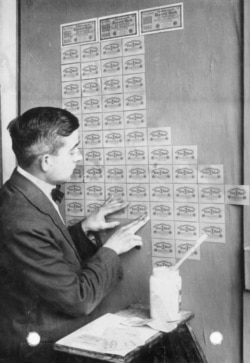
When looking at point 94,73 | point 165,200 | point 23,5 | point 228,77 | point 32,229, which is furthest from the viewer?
point 23,5

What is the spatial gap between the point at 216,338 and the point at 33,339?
70 centimetres

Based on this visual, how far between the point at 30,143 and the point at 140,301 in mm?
806

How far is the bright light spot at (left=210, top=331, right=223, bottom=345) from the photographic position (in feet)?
6.14

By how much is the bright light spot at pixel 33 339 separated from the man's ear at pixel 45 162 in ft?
1.97

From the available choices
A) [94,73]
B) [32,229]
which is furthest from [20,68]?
[32,229]

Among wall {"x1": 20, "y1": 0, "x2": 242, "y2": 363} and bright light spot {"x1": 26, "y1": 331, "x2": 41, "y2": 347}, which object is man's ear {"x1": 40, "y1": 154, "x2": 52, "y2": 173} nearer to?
wall {"x1": 20, "y1": 0, "x2": 242, "y2": 363}

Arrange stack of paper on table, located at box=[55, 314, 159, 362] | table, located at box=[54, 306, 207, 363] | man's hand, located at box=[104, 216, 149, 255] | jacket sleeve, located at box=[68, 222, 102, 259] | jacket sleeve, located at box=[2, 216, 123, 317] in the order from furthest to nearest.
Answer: jacket sleeve, located at box=[68, 222, 102, 259], man's hand, located at box=[104, 216, 149, 255], table, located at box=[54, 306, 207, 363], jacket sleeve, located at box=[2, 216, 123, 317], stack of paper on table, located at box=[55, 314, 159, 362]

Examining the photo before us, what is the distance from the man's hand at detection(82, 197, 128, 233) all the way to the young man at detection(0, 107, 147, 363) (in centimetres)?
12

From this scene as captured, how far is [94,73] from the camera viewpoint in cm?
208

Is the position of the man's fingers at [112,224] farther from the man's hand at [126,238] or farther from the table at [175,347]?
the table at [175,347]

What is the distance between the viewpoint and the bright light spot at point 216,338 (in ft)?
6.14

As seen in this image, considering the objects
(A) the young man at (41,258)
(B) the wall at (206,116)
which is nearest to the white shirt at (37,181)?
(A) the young man at (41,258)

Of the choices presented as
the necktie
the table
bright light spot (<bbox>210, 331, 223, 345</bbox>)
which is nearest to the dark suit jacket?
the table

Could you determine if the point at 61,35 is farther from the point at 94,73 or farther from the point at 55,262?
the point at 55,262
